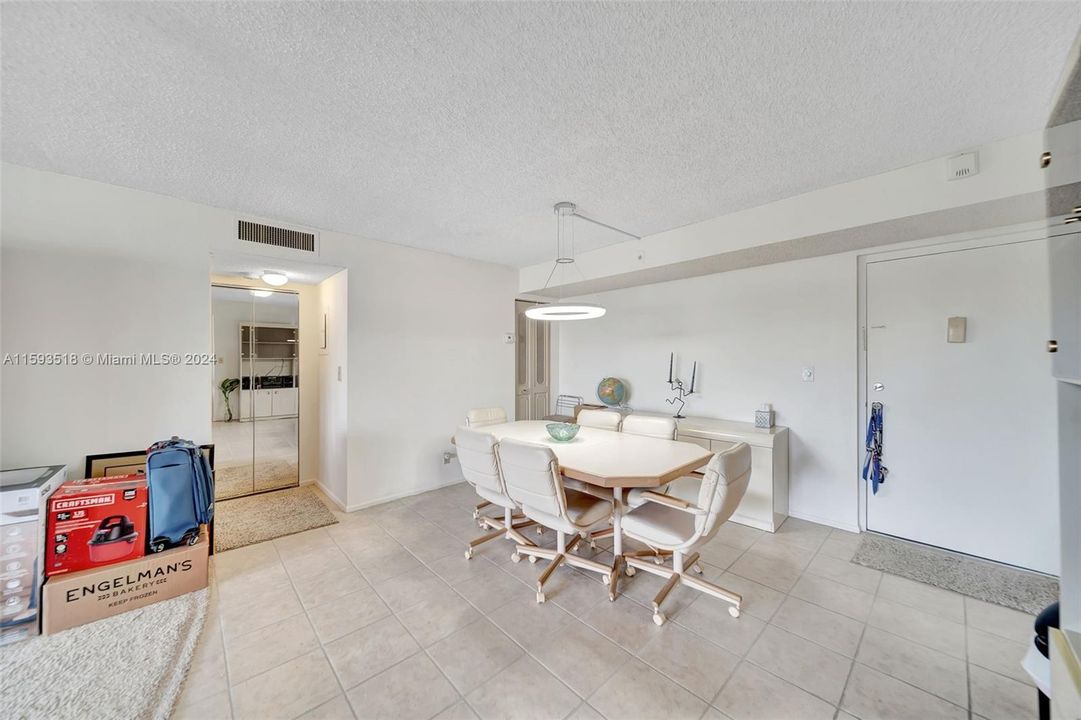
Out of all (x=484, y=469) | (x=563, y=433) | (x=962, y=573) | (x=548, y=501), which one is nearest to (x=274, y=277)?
(x=484, y=469)

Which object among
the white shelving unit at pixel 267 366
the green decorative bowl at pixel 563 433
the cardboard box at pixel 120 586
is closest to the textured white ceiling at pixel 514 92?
the white shelving unit at pixel 267 366

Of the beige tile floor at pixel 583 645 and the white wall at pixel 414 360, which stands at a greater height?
the white wall at pixel 414 360

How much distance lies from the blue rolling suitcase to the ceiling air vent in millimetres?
1677

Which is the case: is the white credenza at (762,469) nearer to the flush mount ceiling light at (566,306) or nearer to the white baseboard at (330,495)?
the flush mount ceiling light at (566,306)

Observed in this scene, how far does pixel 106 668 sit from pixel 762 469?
406 centimetres

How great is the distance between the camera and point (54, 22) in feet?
4.41

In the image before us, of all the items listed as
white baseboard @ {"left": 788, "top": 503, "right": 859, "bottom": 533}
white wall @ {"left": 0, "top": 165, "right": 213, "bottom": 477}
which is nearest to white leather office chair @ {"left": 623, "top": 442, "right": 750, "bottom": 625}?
white baseboard @ {"left": 788, "top": 503, "right": 859, "bottom": 533}

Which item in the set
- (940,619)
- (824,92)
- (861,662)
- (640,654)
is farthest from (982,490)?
(824,92)

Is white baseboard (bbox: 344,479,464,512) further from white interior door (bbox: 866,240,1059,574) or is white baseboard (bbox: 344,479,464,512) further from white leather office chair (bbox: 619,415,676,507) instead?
white interior door (bbox: 866,240,1059,574)

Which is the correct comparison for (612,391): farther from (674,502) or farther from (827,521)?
(674,502)

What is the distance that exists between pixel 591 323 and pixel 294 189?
137 inches

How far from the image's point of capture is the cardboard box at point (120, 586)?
6.53ft

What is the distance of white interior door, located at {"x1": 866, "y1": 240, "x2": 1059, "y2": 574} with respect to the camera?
8.18ft

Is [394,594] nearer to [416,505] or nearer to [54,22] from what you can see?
[416,505]
